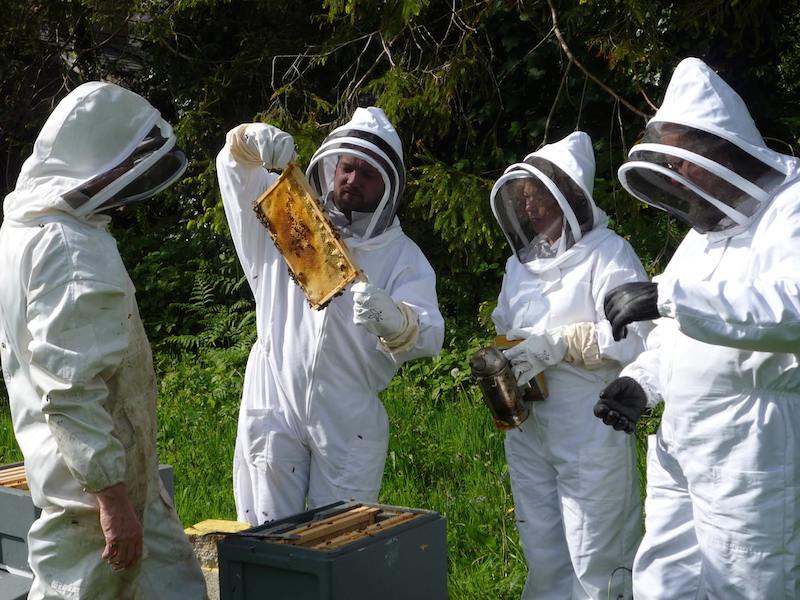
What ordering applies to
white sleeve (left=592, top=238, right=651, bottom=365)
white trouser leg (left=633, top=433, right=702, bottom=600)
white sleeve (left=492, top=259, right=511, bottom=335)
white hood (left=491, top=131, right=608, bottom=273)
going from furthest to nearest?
1. white sleeve (left=492, top=259, right=511, bottom=335)
2. white hood (left=491, top=131, right=608, bottom=273)
3. white sleeve (left=592, top=238, right=651, bottom=365)
4. white trouser leg (left=633, top=433, right=702, bottom=600)

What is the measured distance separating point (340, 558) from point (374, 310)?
1.15 metres

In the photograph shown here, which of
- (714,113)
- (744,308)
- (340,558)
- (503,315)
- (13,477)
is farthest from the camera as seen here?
(503,315)

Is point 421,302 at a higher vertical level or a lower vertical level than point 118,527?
higher

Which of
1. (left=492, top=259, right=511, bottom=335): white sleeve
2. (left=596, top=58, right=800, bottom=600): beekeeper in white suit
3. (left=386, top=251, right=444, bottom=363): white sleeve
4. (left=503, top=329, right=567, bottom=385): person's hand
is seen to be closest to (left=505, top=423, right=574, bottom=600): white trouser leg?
(left=503, top=329, right=567, bottom=385): person's hand

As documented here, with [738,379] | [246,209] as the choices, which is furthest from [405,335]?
[738,379]

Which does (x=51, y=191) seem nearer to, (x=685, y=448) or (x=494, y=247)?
(x=685, y=448)

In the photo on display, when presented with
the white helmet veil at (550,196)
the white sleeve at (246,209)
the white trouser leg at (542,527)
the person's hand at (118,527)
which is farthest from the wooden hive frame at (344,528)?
the white helmet veil at (550,196)

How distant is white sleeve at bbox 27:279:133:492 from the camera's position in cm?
249

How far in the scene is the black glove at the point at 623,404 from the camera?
333 cm

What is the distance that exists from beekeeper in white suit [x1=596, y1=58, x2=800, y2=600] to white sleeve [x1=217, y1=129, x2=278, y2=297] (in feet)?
5.20

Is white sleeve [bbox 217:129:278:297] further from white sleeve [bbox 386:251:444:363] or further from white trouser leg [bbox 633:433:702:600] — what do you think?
white trouser leg [bbox 633:433:702:600]

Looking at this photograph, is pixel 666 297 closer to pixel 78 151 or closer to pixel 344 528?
pixel 344 528

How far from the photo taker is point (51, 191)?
8.46 ft

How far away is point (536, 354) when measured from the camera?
3.79m
